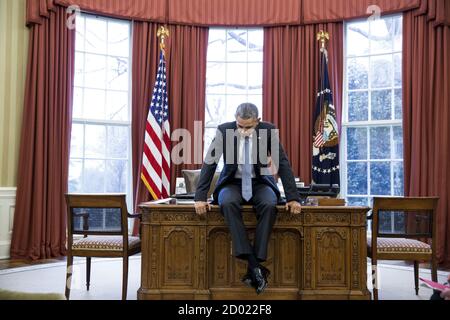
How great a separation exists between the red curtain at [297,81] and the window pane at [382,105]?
0.47 m

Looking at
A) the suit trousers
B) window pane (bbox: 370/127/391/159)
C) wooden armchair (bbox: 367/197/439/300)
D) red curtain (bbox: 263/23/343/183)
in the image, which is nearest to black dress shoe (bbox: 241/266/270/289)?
the suit trousers

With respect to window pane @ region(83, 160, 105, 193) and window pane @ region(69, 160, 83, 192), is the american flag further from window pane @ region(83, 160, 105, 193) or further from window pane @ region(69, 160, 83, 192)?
window pane @ region(69, 160, 83, 192)

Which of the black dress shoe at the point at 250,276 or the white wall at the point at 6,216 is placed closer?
the black dress shoe at the point at 250,276

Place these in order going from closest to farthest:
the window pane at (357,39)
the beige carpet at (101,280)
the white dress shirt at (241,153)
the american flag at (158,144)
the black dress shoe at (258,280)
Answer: the black dress shoe at (258,280)
the white dress shirt at (241,153)
the beige carpet at (101,280)
the american flag at (158,144)
the window pane at (357,39)

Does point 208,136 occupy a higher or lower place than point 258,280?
higher

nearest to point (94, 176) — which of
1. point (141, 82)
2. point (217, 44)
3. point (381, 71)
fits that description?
point (141, 82)

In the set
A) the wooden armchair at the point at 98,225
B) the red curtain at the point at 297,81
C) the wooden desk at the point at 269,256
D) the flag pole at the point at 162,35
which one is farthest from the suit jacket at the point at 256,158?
the flag pole at the point at 162,35

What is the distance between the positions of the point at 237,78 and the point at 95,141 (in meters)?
2.18

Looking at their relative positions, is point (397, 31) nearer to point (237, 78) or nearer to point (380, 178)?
point (380, 178)

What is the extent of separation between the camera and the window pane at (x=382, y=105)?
561cm

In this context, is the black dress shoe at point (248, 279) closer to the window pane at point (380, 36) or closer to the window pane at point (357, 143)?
the window pane at point (357, 143)

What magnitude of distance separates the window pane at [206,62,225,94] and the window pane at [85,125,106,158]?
1590 mm

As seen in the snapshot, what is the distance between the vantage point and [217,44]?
6.16 m

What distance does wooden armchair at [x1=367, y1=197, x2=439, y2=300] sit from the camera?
3.19m
